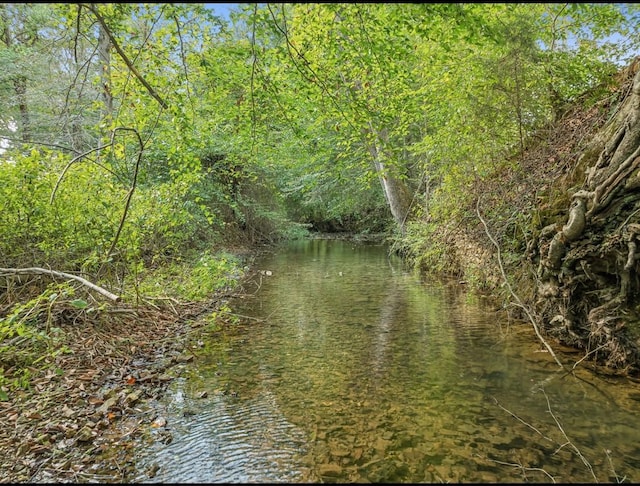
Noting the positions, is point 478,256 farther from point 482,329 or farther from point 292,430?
point 292,430

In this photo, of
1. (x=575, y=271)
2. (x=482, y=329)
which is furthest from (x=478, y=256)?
(x=575, y=271)

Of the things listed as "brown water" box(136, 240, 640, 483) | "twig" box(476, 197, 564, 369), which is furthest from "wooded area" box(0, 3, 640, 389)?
"brown water" box(136, 240, 640, 483)

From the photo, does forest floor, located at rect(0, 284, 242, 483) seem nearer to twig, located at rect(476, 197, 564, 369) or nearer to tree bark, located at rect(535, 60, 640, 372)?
twig, located at rect(476, 197, 564, 369)

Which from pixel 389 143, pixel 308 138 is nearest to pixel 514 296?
pixel 389 143

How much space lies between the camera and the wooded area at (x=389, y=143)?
4.90 meters

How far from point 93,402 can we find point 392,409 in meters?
3.09

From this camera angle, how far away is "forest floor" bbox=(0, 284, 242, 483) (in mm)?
3285

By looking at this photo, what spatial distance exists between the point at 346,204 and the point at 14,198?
18687mm

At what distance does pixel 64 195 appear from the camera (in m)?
5.99

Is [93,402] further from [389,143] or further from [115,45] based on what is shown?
[389,143]

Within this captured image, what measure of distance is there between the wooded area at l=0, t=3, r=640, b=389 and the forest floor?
16.0 inches

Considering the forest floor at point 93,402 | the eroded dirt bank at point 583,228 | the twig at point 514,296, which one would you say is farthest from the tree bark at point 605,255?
the forest floor at point 93,402

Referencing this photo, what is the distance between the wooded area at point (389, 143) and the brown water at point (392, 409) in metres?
1.15

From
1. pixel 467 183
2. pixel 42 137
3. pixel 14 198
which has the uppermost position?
pixel 42 137
